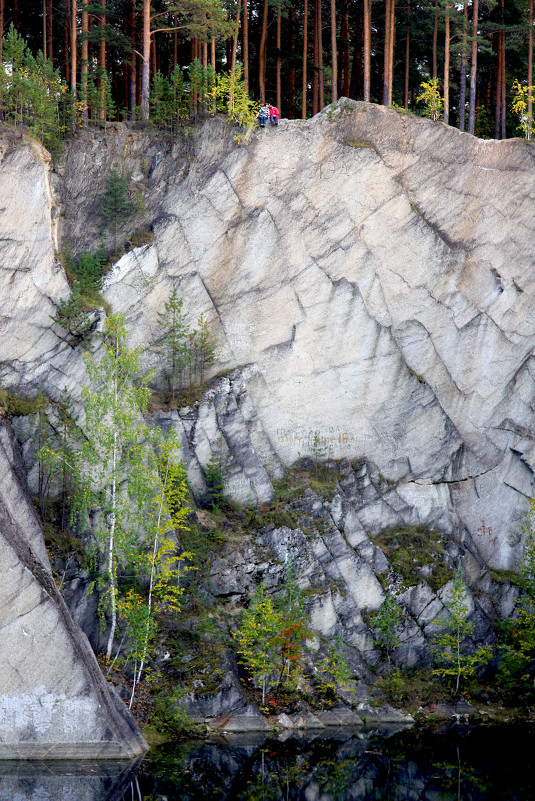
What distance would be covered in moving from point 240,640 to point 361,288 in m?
13.6

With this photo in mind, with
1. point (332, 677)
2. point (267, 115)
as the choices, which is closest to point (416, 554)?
point (332, 677)

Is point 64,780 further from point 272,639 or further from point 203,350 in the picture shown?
point 203,350

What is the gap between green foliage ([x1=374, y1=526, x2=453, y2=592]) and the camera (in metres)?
28.6

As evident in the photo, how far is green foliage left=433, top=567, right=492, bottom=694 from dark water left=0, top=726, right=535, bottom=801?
9.09ft

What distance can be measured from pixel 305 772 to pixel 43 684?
23.2 ft

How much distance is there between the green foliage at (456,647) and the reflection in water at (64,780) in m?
11.2

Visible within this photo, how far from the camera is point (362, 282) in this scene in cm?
3127

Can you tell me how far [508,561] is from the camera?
3075 centimetres

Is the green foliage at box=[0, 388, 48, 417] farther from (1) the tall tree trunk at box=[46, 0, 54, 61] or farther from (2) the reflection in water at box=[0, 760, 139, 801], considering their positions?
(1) the tall tree trunk at box=[46, 0, 54, 61]

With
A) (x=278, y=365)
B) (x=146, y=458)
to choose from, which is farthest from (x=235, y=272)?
(x=146, y=458)

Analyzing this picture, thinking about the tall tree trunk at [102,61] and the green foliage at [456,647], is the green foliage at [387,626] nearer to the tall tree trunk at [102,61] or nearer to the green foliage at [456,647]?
the green foliage at [456,647]

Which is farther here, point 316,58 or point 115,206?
point 316,58

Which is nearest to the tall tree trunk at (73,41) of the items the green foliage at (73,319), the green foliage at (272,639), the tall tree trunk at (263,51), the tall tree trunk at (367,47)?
the tall tree trunk at (263,51)

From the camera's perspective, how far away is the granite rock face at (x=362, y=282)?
30375mm
